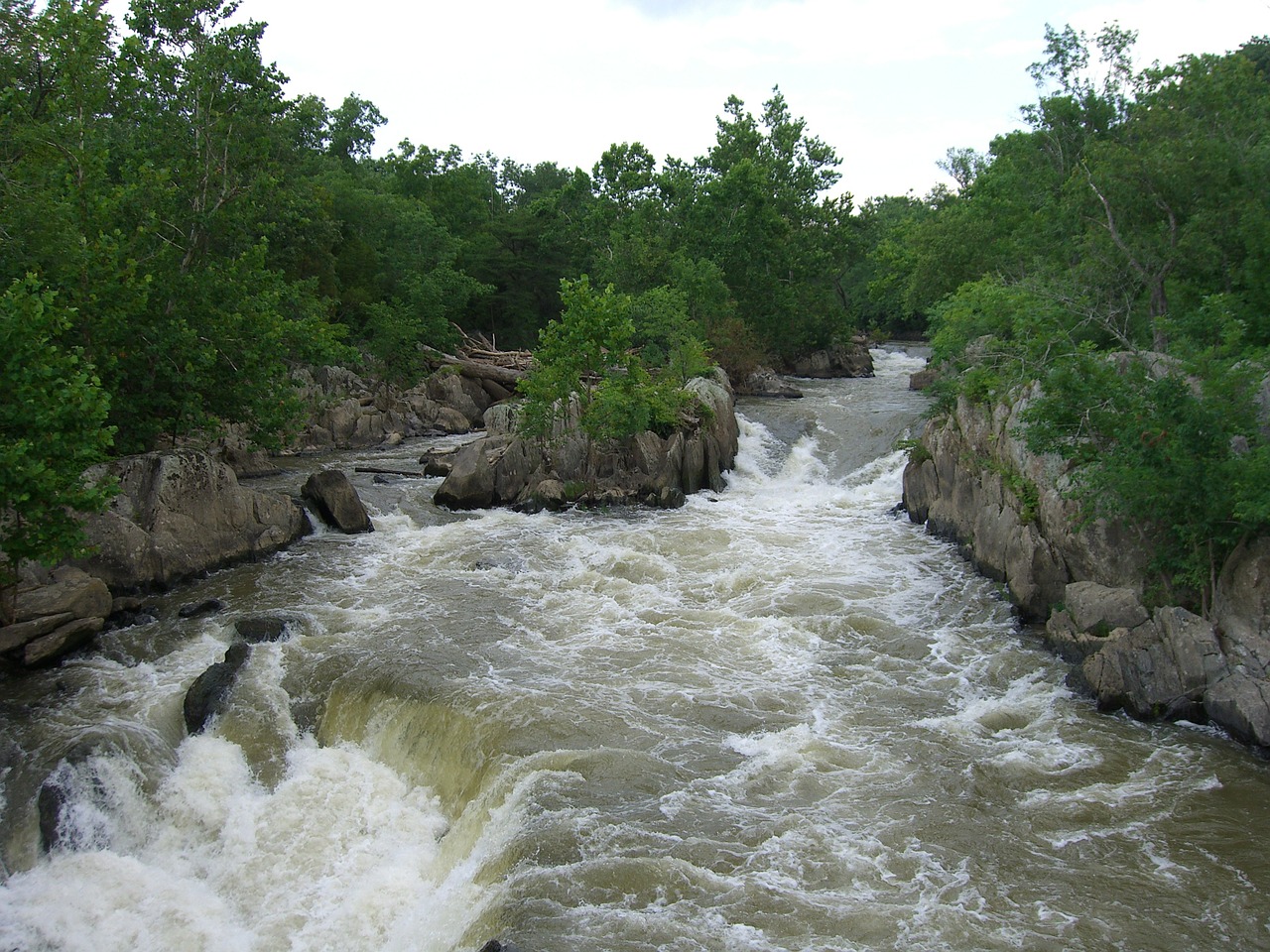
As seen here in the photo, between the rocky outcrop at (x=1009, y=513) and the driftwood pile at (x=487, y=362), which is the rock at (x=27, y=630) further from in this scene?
the driftwood pile at (x=487, y=362)

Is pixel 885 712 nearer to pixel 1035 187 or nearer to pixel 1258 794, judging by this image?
pixel 1258 794

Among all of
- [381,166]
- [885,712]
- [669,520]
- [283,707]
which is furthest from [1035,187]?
[381,166]

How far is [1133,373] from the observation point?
13227mm

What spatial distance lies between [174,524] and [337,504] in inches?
158

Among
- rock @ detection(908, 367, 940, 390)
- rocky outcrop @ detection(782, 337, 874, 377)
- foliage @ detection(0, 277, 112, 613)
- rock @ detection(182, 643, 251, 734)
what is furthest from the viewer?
rocky outcrop @ detection(782, 337, 874, 377)

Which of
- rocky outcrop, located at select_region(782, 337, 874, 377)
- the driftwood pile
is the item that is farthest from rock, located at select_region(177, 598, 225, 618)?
rocky outcrop, located at select_region(782, 337, 874, 377)

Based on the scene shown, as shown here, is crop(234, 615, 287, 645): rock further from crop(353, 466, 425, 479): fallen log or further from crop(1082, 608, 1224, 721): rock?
crop(1082, 608, 1224, 721): rock

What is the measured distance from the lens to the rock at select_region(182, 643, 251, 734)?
39.5ft

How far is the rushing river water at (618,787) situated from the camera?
874cm

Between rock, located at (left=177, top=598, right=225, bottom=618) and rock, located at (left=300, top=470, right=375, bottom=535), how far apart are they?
4.96 meters

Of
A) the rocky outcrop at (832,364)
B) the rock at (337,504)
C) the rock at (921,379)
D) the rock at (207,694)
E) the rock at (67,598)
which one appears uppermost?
the rocky outcrop at (832,364)

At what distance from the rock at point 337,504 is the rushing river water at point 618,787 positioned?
12.7 ft

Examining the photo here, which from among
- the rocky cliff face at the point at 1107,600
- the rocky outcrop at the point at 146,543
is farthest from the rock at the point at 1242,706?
the rocky outcrop at the point at 146,543

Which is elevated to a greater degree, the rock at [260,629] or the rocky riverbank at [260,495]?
the rocky riverbank at [260,495]
